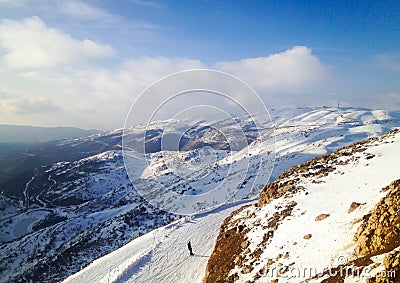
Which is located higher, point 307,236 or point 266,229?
point 307,236

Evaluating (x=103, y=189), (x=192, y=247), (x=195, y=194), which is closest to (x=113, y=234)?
(x=195, y=194)

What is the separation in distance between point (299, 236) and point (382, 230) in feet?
15.7

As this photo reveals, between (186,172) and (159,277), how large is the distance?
63.7m

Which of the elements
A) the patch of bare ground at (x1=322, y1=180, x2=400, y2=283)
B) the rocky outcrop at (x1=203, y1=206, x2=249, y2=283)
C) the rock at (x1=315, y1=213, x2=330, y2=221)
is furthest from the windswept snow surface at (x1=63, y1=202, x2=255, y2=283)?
the patch of bare ground at (x1=322, y1=180, x2=400, y2=283)

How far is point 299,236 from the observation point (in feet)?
45.4

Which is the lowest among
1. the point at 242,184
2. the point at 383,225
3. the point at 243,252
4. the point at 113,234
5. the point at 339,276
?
the point at 113,234

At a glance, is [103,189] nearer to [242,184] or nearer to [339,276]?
[242,184]

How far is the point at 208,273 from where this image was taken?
16.1m

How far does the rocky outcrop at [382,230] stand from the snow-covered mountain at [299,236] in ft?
0.12

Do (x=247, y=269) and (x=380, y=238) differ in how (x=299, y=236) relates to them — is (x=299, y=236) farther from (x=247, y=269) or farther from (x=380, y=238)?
(x=380, y=238)

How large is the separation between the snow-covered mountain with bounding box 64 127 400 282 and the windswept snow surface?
78 mm

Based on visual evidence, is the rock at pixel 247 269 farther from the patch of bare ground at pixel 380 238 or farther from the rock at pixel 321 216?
the patch of bare ground at pixel 380 238

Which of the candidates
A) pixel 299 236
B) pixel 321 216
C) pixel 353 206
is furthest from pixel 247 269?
pixel 353 206

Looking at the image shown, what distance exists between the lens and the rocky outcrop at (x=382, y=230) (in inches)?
362
